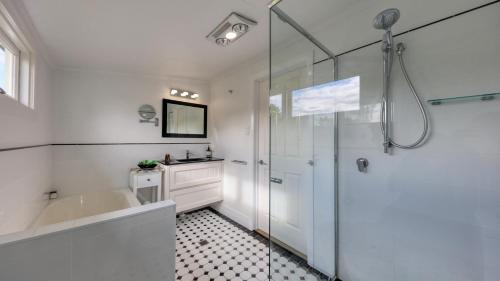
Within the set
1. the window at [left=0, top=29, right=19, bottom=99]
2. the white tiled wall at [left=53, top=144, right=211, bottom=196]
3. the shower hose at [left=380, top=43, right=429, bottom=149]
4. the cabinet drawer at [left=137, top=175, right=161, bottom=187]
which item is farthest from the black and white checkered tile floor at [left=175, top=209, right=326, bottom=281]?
the window at [left=0, top=29, right=19, bottom=99]

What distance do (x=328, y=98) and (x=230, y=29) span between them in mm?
1049

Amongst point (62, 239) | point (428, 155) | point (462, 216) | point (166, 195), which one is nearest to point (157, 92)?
point (166, 195)

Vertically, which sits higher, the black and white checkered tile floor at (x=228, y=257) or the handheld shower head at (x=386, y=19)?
the handheld shower head at (x=386, y=19)

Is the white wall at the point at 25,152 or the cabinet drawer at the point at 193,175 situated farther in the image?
the cabinet drawer at the point at 193,175

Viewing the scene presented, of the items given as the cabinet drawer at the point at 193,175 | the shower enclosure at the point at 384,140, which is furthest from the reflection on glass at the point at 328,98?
the cabinet drawer at the point at 193,175

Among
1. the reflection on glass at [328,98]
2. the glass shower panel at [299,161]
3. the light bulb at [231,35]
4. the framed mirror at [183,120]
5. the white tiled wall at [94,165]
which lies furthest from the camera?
the framed mirror at [183,120]

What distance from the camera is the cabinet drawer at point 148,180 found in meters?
2.29

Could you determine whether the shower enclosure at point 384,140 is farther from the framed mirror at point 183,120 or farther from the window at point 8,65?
the window at point 8,65

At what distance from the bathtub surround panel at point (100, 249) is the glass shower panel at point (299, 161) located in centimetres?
85

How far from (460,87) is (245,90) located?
1.96 metres

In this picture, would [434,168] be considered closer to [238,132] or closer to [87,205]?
[238,132]

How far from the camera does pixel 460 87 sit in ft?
3.27

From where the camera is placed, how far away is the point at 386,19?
1167 mm

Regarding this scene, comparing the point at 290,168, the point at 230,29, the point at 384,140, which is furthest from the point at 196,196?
the point at 384,140
